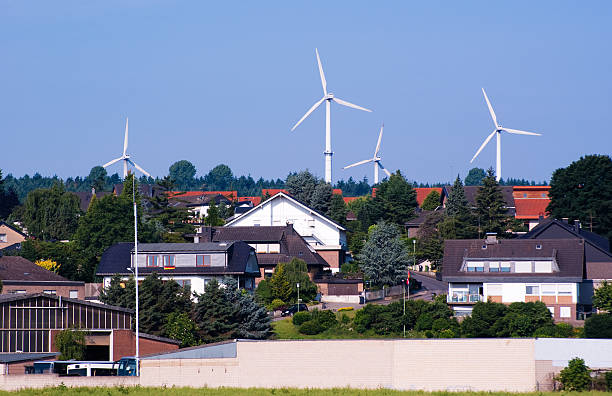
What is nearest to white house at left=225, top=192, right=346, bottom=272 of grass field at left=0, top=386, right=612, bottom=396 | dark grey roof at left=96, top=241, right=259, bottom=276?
dark grey roof at left=96, top=241, right=259, bottom=276

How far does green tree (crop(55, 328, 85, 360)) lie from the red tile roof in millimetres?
82965

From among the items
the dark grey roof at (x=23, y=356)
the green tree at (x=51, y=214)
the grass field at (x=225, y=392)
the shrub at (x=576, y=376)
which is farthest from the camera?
the green tree at (x=51, y=214)

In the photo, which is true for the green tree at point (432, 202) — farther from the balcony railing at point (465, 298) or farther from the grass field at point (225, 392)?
the grass field at point (225, 392)

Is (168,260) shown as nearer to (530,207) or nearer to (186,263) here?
(186,263)

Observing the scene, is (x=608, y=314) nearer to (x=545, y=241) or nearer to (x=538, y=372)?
(x=545, y=241)

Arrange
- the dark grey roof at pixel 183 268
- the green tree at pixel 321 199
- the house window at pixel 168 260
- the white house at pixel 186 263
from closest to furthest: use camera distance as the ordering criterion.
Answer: the white house at pixel 186 263 → the dark grey roof at pixel 183 268 → the house window at pixel 168 260 → the green tree at pixel 321 199

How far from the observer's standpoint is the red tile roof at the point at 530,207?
13662 cm

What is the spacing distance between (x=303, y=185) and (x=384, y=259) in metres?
45.5

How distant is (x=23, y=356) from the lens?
59.5 m

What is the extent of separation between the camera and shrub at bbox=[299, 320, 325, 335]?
78938mm

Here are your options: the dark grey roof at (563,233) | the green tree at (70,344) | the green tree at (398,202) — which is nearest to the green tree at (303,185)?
the green tree at (398,202)

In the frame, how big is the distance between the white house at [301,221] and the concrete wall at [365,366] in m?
62.0

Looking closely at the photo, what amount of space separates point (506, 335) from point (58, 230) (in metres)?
68.8

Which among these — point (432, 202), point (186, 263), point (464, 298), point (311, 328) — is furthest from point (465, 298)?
point (432, 202)
